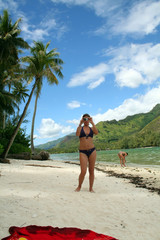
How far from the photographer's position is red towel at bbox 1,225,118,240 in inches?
96.5

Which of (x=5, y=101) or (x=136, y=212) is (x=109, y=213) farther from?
(x=5, y=101)

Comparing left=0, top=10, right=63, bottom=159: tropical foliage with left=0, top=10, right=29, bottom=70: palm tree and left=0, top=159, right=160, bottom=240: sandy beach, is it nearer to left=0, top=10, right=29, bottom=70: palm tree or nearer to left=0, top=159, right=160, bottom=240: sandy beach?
left=0, top=10, right=29, bottom=70: palm tree

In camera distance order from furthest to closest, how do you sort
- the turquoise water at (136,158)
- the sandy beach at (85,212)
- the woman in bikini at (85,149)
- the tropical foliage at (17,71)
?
the turquoise water at (136,158), the tropical foliage at (17,71), the woman in bikini at (85,149), the sandy beach at (85,212)

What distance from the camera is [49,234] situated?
2559mm

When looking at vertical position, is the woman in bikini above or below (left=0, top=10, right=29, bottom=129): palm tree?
below

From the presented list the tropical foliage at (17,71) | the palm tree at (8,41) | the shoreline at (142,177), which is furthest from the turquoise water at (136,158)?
the palm tree at (8,41)

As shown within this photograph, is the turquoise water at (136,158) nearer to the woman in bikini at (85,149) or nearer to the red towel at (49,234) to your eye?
the woman in bikini at (85,149)

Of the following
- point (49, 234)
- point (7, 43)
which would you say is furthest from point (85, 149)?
point (7, 43)

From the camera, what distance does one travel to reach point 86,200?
456cm

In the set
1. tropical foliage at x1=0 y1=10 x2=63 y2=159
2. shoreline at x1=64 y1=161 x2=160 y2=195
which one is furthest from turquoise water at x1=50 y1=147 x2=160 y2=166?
tropical foliage at x1=0 y1=10 x2=63 y2=159

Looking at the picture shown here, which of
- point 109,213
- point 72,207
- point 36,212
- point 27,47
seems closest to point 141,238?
point 109,213

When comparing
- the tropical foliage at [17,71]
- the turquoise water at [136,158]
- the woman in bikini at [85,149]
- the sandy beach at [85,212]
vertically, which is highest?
the tropical foliage at [17,71]

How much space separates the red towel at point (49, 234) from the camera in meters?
2.45

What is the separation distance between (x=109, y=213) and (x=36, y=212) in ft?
4.78
